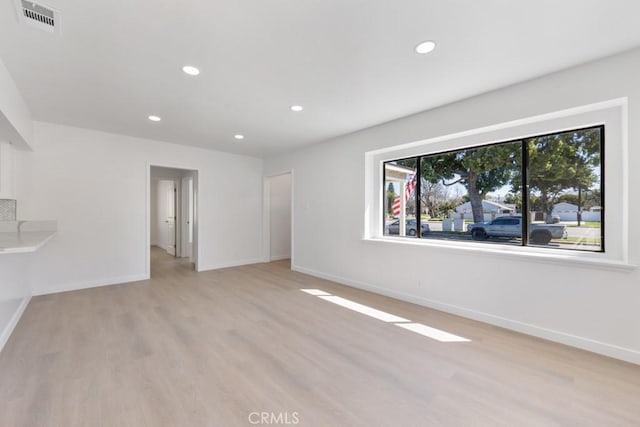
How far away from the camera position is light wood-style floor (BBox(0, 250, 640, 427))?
5.37 feet

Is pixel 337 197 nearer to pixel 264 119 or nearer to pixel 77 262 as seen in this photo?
pixel 264 119

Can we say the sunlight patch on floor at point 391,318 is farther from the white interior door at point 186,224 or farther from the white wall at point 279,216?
the white interior door at point 186,224

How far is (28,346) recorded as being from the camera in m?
2.41

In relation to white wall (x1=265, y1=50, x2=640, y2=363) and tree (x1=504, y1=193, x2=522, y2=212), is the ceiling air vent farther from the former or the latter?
tree (x1=504, y1=193, x2=522, y2=212)

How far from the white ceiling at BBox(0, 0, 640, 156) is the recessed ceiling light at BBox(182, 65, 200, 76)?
5 cm

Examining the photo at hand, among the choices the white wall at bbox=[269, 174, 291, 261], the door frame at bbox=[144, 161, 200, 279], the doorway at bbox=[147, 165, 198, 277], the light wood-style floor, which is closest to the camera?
the light wood-style floor

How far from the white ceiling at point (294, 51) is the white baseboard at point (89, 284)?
8.24 feet

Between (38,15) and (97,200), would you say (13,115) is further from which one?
(97,200)

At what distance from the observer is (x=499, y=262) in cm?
290

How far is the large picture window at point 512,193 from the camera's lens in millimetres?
2590

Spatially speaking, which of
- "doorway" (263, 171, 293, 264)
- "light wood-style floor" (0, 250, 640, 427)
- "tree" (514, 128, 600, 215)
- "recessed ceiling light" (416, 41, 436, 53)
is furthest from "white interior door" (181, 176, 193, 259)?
"tree" (514, 128, 600, 215)

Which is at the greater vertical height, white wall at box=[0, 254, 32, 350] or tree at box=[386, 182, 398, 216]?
tree at box=[386, 182, 398, 216]

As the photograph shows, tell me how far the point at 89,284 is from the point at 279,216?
153 inches

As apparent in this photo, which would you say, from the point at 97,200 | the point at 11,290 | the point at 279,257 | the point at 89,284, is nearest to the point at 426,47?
the point at 11,290
